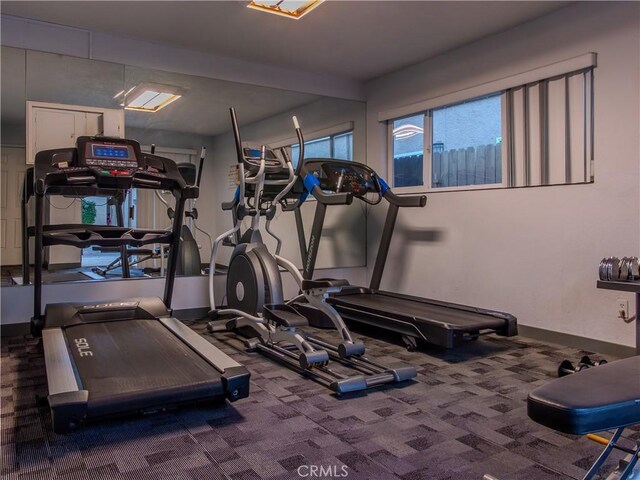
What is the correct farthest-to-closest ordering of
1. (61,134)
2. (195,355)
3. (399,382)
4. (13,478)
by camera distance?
(61,134) → (399,382) → (195,355) → (13,478)

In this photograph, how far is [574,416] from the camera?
110cm

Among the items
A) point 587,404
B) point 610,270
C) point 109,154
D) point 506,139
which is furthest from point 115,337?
point 506,139

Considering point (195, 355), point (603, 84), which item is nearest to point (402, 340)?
point (195, 355)

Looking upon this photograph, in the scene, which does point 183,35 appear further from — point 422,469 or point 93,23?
point 422,469

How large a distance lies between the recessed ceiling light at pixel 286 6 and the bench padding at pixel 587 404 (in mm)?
3388

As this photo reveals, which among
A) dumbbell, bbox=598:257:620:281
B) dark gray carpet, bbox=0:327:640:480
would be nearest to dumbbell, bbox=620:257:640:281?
dumbbell, bbox=598:257:620:281

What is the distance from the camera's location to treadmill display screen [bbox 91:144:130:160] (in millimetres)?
3197

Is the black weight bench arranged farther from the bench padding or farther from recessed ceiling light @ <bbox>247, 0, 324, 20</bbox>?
recessed ceiling light @ <bbox>247, 0, 324, 20</bbox>

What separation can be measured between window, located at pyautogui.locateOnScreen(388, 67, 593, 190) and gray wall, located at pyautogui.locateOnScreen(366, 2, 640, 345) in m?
0.13

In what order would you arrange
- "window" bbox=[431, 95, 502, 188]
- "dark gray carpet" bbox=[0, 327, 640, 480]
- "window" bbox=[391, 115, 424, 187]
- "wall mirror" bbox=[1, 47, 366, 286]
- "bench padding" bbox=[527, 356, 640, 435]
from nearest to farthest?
"bench padding" bbox=[527, 356, 640, 435] → "dark gray carpet" bbox=[0, 327, 640, 480] → "wall mirror" bbox=[1, 47, 366, 286] → "window" bbox=[431, 95, 502, 188] → "window" bbox=[391, 115, 424, 187]

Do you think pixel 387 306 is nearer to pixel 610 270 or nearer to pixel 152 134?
pixel 610 270

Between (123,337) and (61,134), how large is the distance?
90.1 inches

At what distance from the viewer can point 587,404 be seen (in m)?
1.13

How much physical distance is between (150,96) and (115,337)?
2.72 m
